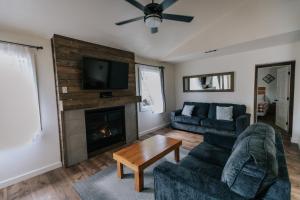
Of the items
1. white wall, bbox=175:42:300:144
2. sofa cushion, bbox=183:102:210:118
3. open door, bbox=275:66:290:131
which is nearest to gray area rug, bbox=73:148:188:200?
sofa cushion, bbox=183:102:210:118

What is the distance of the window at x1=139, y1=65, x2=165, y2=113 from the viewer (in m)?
4.32

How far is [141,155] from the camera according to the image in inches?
85.7

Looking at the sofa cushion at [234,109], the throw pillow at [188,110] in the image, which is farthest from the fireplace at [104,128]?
the sofa cushion at [234,109]

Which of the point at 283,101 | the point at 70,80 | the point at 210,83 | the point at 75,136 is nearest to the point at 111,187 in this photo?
the point at 75,136

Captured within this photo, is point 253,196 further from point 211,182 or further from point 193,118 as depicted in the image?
point 193,118

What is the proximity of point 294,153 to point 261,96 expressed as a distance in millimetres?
4129

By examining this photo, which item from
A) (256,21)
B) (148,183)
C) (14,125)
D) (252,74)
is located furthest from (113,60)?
(252,74)

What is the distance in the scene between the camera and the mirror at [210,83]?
4.23 m

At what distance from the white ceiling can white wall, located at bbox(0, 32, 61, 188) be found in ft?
0.85

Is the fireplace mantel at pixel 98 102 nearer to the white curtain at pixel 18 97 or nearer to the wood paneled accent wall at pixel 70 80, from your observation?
the wood paneled accent wall at pixel 70 80

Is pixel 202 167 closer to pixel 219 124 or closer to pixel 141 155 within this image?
pixel 141 155

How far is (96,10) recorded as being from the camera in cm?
226

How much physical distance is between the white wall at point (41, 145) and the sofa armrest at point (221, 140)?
265 centimetres

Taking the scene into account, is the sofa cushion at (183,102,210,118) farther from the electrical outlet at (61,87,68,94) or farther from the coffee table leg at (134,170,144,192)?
the electrical outlet at (61,87,68,94)
